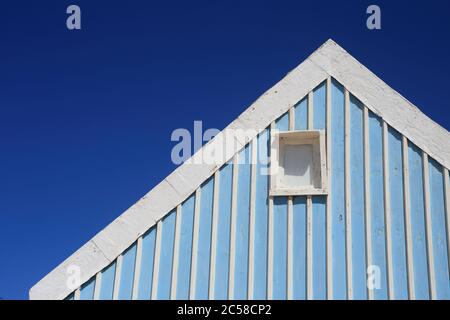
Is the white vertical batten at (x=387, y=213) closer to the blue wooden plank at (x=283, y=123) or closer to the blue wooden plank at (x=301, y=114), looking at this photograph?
the blue wooden plank at (x=301, y=114)

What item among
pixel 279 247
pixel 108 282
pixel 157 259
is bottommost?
pixel 108 282

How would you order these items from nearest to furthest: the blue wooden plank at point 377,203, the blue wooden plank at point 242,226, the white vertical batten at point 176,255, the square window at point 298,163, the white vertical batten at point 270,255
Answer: the blue wooden plank at point 377,203 → the white vertical batten at point 270,255 → the blue wooden plank at point 242,226 → the white vertical batten at point 176,255 → the square window at point 298,163

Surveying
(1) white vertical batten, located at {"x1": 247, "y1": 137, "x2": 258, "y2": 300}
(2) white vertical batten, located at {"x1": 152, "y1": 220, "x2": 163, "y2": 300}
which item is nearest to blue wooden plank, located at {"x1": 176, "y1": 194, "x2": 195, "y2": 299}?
(2) white vertical batten, located at {"x1": 152, "y1": 220, "x2": 163, "y2": 300}

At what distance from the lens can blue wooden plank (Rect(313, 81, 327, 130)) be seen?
762 centimetres

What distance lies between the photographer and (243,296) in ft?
23.3

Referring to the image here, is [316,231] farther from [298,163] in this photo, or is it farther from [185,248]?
[185,248]

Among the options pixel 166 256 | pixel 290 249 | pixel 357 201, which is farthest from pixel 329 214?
pixel 166 256

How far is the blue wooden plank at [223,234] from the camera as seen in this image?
7207 millimetres

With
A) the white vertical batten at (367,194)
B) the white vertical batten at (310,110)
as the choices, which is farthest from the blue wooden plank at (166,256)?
the white vertical batten at (367,194)

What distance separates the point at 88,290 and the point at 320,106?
3410 mm

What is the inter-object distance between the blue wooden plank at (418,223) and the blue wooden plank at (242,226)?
179 centimetres

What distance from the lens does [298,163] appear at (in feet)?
25.5
